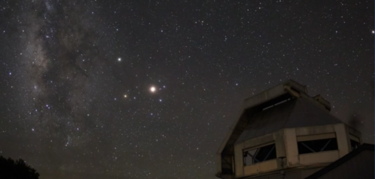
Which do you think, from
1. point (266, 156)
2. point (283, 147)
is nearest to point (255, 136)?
point (266, 156)

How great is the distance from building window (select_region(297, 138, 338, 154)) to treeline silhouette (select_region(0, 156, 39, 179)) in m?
27.7

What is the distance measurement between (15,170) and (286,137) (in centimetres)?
2709

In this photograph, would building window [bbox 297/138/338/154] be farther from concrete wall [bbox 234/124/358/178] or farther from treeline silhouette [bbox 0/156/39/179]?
treeline silhouette [bbox 0/156/39/179]

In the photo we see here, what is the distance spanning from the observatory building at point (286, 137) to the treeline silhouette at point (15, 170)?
20384 mm

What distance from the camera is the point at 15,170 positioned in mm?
33469

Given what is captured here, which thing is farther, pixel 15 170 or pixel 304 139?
pixel 15 170

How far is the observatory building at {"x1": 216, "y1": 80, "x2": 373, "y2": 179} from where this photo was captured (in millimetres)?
22500

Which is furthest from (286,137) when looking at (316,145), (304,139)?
(316,145)

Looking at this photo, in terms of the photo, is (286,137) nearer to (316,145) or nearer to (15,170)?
(316,145)

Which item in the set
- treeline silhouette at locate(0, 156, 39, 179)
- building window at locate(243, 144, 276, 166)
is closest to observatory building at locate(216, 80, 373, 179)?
building window at locate(243, 144, 276, 166)

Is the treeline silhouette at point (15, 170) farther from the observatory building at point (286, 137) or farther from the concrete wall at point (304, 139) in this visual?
the concrete wall at point (304, 139)

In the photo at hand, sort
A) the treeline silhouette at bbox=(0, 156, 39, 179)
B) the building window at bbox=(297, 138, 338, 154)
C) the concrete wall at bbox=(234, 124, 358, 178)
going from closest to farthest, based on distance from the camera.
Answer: the concrete wall at bbox=(234, 124, 358, 178) < the building window at bbox=(297, 138, 338, 154) < the treeline silhouette at bbox=(0, 156, 39, 179)

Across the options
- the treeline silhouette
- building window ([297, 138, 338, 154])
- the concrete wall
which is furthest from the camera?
the treeline silhouette

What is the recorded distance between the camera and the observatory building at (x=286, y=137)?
2250 cm
